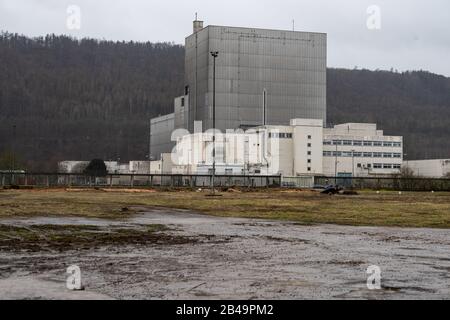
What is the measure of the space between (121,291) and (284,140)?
376 ft

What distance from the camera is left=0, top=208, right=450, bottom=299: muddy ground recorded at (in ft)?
32.7

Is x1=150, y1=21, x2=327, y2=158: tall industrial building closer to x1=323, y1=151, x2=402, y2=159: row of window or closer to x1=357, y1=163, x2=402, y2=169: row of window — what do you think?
x1=323, y1=151, x2=402, y2=159: row of window

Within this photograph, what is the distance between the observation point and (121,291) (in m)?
9.91

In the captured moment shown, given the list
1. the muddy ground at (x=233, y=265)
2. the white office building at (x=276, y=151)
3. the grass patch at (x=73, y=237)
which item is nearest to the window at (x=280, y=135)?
the white office building at (x=276, y=151)

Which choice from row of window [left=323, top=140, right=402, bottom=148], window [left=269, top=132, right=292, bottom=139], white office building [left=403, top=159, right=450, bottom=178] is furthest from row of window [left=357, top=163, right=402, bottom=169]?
window [left=269, top=132, right=292, bottom=139]

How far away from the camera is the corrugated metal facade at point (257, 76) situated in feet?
407

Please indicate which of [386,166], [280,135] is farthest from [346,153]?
[280,135]

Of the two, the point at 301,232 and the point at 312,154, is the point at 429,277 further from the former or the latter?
the point at 312,154

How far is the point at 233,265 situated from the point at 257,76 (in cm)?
11473

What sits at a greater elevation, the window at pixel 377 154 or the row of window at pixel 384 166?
the window at pixel 377 154

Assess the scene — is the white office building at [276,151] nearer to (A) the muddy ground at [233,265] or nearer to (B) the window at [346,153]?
(B) the window at [346,153]

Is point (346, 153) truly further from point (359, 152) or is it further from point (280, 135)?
point (280, 135)

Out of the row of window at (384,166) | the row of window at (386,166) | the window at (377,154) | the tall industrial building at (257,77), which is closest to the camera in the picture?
the tall industrial building at (257,77)
